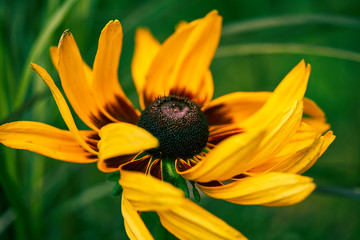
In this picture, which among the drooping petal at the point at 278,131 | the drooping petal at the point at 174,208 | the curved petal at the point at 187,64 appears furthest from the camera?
the curved petal at the point at 187,64

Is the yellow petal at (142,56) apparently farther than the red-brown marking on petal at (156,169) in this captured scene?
Yes

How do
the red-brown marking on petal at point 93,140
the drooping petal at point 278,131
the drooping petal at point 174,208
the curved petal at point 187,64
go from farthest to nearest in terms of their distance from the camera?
the curved petal at point 187,64
the red-brown marking on petal at point 93,140
the drooping petal at point 278,131
the drooping petal at point 174,208

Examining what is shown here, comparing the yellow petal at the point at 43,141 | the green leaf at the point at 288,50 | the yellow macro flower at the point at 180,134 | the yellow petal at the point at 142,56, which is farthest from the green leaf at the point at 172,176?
the green leaf at the point at 288,50

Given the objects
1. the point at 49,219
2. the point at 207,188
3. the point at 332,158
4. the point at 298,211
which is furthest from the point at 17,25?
the point at 332,158

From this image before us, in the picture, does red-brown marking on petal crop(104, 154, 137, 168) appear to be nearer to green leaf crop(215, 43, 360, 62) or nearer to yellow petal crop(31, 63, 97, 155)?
yellow petal crop(31, 63, 97, 155)

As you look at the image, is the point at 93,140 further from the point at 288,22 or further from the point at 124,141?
the point at 288,22

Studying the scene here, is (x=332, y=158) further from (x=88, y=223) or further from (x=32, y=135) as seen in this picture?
(x=32, y=135)

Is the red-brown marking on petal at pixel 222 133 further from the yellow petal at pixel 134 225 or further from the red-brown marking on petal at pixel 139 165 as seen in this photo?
the yellow petal at pixel 134 225
